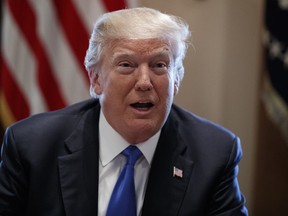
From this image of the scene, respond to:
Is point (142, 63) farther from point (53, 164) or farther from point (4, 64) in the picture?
point (4, 64)

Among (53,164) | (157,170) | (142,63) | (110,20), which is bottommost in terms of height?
(157,170)

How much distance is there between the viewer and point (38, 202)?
1.68 m

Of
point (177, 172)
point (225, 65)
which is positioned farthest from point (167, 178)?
point (225, 65)

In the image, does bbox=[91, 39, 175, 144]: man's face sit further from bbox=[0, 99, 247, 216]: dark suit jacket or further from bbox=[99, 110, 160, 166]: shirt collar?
bbox=[0, 99, 247, 216]: dark suit jacket

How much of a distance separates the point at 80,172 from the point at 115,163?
134 mm

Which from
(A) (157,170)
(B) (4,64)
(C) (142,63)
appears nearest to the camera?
(C) (142,63)

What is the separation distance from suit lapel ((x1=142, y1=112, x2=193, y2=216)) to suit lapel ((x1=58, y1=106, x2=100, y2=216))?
20cm

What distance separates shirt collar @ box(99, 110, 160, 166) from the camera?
174 centimetres

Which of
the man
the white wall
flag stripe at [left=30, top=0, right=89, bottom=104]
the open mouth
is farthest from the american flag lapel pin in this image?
the white wall

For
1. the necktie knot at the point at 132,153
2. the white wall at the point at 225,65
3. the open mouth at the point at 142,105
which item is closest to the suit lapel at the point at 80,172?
the necktie knot at the point at 132,153

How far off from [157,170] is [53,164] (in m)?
0.37

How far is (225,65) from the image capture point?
3.08m

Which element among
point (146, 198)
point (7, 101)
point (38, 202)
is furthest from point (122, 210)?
point (7, 101)

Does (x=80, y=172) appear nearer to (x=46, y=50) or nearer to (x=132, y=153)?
(x=132, y=153)
